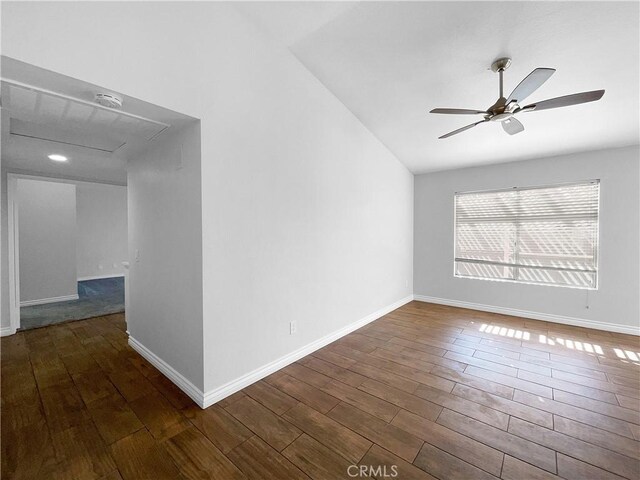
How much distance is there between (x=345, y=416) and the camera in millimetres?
1820

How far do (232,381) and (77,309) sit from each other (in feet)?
13.1

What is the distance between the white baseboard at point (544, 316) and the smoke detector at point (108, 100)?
4.99m

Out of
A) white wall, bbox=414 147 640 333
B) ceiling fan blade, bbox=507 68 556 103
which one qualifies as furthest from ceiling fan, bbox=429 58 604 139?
white wall, bbox=414 147 640 333

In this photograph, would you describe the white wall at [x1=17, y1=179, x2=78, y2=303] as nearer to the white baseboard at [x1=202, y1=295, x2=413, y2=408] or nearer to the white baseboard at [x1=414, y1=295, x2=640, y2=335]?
the white baseboard at [x1=202, y1=295, x2=413, y2=408]

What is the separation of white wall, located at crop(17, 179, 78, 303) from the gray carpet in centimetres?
35

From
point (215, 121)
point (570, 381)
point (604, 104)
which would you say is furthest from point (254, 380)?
point (604, 104)

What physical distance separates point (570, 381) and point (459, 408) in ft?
3.97

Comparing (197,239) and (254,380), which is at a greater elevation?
(197,239)

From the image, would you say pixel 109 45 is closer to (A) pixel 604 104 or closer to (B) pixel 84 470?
(B) pixel 84 470

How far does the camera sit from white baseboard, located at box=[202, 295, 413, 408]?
78.2 inches

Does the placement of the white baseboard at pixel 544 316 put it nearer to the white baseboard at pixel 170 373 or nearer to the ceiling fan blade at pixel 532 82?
the ceiling fan blade at pixel 532 82

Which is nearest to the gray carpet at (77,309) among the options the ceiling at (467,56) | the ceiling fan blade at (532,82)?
the ceiling at (467,56)

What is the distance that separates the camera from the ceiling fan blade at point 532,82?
160 cm

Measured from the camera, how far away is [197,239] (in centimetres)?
192
